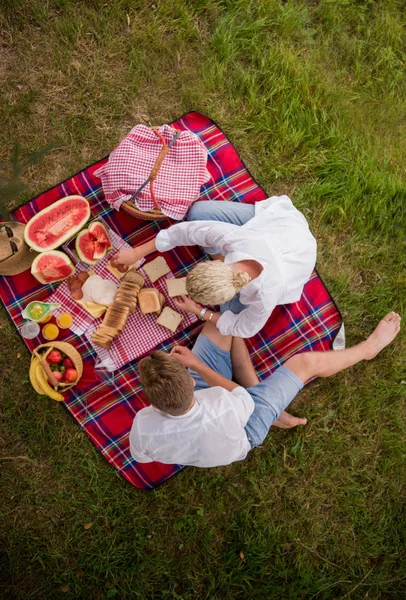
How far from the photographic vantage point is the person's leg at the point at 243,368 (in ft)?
13.0

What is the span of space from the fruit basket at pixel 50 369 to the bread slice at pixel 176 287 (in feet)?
3.15

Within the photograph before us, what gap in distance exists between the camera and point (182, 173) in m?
3.88

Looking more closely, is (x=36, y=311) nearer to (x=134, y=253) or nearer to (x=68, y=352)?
(x=68, y=352)

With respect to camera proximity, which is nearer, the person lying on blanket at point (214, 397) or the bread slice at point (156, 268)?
the person lying on blanket at point (214, 397)

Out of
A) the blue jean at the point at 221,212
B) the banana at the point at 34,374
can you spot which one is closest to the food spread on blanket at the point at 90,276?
the banana at the point at 34,374

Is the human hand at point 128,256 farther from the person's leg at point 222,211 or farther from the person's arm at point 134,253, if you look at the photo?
the person's leg at point 222,211

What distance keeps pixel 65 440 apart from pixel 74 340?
895 mm

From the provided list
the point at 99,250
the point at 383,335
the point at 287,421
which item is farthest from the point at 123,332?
the point at 383,335

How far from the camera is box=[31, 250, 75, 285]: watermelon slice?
12.7ft

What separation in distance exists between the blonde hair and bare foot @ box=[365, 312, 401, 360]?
66.1 inches

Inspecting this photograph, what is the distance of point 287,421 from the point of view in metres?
4.02

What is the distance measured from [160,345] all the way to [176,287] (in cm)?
55

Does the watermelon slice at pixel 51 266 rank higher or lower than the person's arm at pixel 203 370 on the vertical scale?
higher

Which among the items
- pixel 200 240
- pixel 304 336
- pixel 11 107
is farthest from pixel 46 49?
pixel 304 336
